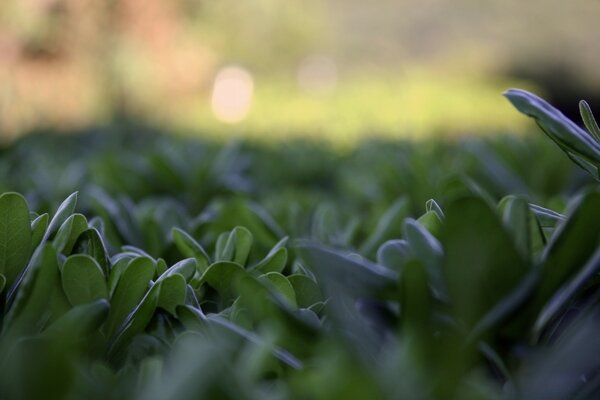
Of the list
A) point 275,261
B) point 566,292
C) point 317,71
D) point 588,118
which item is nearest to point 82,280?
point 275,261

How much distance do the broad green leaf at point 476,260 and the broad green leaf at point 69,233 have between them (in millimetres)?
404

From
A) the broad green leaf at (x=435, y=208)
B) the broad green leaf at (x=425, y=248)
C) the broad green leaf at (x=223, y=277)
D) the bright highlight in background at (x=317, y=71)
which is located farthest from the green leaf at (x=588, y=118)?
the bright highlight in background at (x=317, y=71)

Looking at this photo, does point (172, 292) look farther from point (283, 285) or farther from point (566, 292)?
point (566, 292)

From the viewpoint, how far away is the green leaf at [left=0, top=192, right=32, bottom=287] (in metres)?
0.87

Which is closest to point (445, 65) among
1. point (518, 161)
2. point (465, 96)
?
point (465, 96)

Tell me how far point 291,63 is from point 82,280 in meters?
41.3

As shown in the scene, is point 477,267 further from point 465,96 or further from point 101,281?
point 465,96

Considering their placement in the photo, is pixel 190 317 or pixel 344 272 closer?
pixel 344 272

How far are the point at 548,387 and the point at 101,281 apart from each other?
42 cm

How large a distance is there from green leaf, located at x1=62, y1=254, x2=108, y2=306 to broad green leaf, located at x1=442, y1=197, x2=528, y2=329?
33 centimetres

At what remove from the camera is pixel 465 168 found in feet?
7.67

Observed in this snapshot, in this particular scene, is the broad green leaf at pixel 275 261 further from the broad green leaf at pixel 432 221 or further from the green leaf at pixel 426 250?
the green leaf at pixel 426 250

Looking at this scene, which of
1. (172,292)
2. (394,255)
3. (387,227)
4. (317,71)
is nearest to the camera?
(394,255)

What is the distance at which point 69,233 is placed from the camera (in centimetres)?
88
